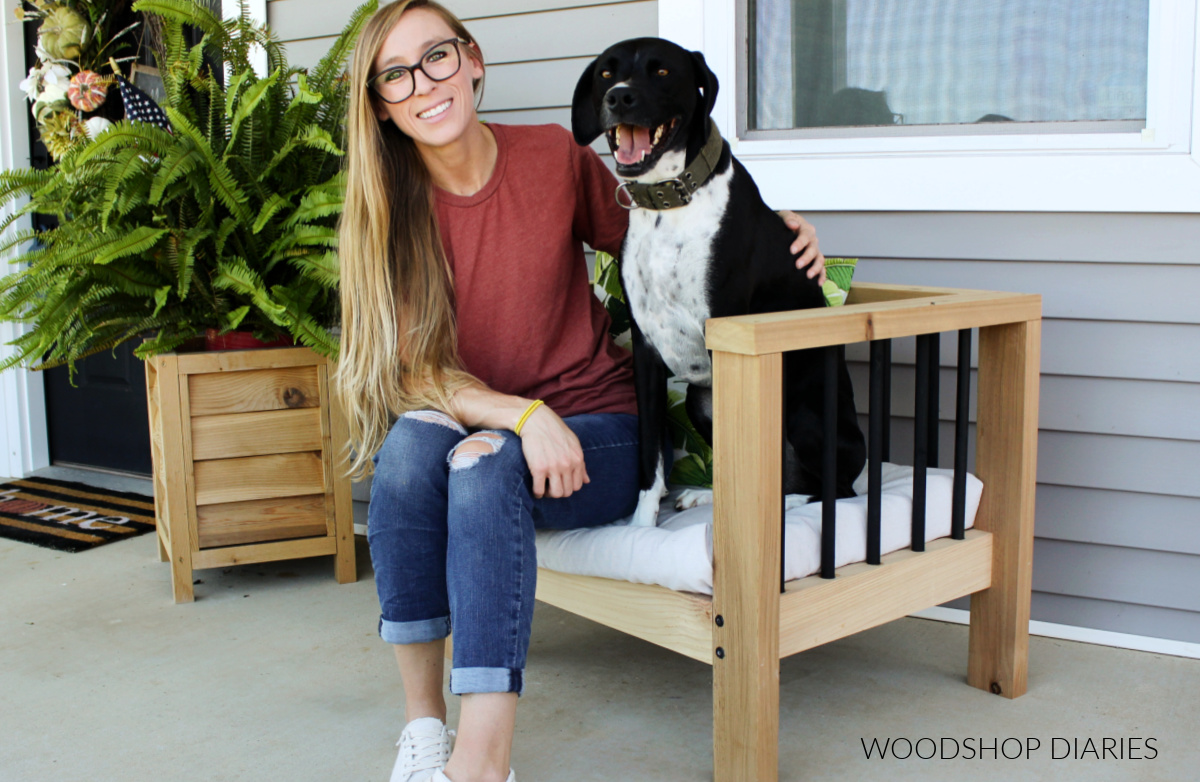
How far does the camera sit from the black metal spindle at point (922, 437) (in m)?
1.64

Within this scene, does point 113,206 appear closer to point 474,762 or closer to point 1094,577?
point 474,762

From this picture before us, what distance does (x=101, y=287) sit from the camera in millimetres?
2270

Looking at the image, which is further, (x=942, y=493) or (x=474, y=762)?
(x=942, y=493)

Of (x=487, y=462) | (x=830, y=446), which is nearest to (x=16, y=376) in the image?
(x=487, y=462)

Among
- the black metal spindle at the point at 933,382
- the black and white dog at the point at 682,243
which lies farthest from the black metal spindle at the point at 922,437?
the black and white dog at the point at 682,243

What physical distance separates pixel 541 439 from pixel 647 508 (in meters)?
0.30

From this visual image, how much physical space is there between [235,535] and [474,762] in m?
1.36

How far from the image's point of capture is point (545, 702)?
1.84 meters

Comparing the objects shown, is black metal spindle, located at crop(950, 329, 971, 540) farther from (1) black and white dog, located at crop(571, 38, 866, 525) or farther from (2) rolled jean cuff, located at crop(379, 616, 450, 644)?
(2) rolled jean cuff, located at crop(379, 616, 450, 644)

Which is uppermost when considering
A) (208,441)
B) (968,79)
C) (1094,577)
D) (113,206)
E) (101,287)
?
(968,79)

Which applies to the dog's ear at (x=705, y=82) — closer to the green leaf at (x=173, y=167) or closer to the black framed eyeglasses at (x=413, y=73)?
the black framed eyeglasses at (x=413, y=73)

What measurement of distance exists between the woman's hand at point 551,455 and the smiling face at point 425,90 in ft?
1.70

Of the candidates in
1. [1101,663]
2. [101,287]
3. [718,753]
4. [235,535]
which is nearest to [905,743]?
[718,753]

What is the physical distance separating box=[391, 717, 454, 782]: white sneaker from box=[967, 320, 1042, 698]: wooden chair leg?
1018 mm
